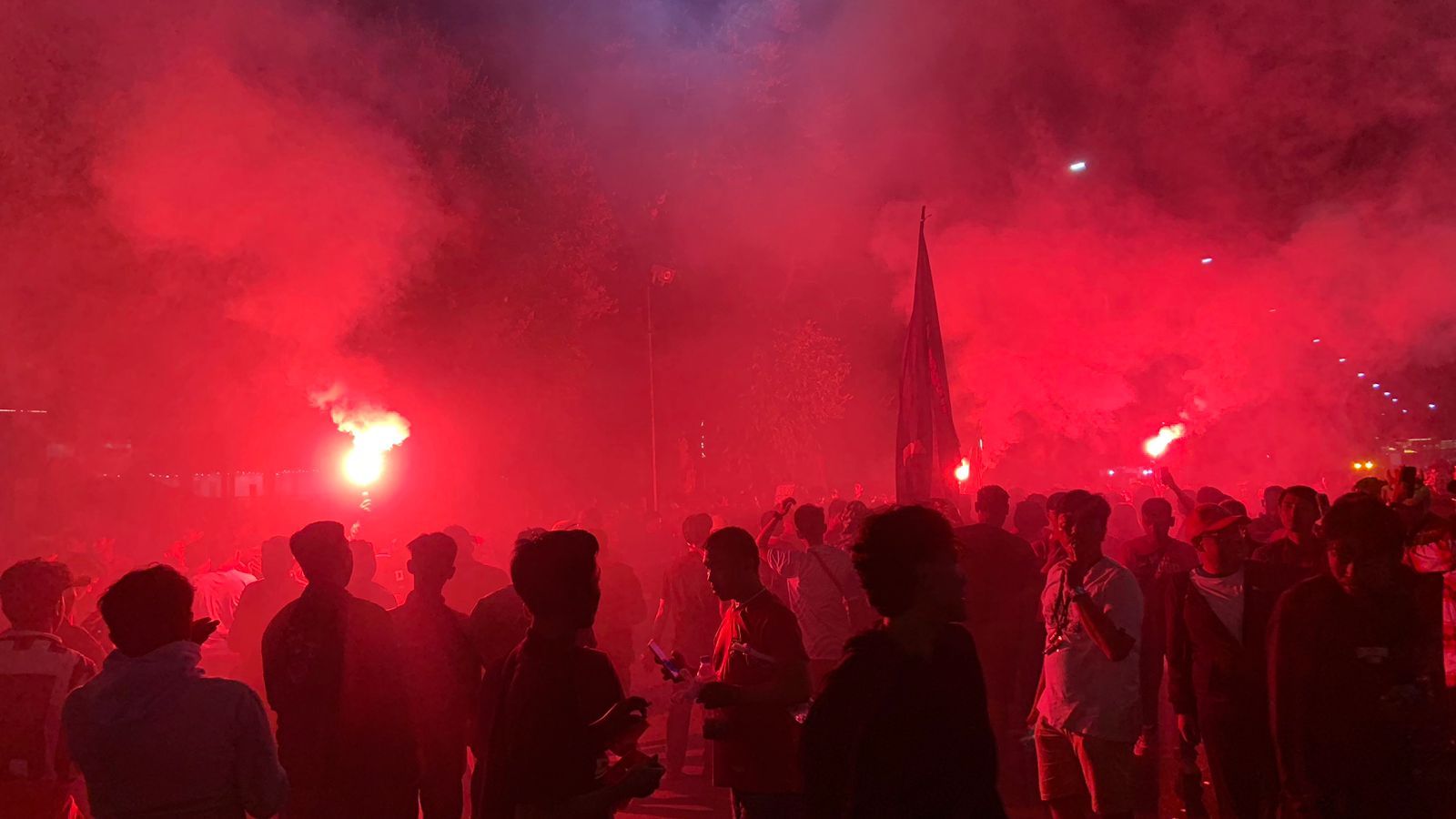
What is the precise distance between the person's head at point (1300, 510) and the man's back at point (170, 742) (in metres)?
5.44

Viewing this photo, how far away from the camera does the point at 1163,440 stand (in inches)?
802

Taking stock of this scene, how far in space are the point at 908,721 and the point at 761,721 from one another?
1756 mm

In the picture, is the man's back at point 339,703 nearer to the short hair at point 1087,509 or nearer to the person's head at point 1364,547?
the short hair at point 1087,509

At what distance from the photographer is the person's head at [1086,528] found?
17.1ft

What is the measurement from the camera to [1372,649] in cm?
386

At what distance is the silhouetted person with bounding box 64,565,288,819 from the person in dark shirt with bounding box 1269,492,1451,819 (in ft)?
11.5

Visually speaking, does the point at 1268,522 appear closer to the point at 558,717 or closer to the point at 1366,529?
the point at 1366,529

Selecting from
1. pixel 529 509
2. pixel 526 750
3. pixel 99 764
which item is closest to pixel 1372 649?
pixel 526 750

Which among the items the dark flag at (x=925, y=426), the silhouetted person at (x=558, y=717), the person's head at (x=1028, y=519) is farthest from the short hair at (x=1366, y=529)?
the dark flag at (x=925, y=426)

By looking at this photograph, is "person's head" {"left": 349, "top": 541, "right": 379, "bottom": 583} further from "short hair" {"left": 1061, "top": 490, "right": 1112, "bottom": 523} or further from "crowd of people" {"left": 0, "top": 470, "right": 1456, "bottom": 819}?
"short hair" {"left": 1061, "top": 490, "right": 1112, "bottom": 523}

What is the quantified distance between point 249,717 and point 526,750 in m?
0.99

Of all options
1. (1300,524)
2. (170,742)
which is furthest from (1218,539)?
(170,742)

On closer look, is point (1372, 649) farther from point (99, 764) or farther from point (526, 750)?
point (99, 764)

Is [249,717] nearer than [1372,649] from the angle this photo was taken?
Yes
